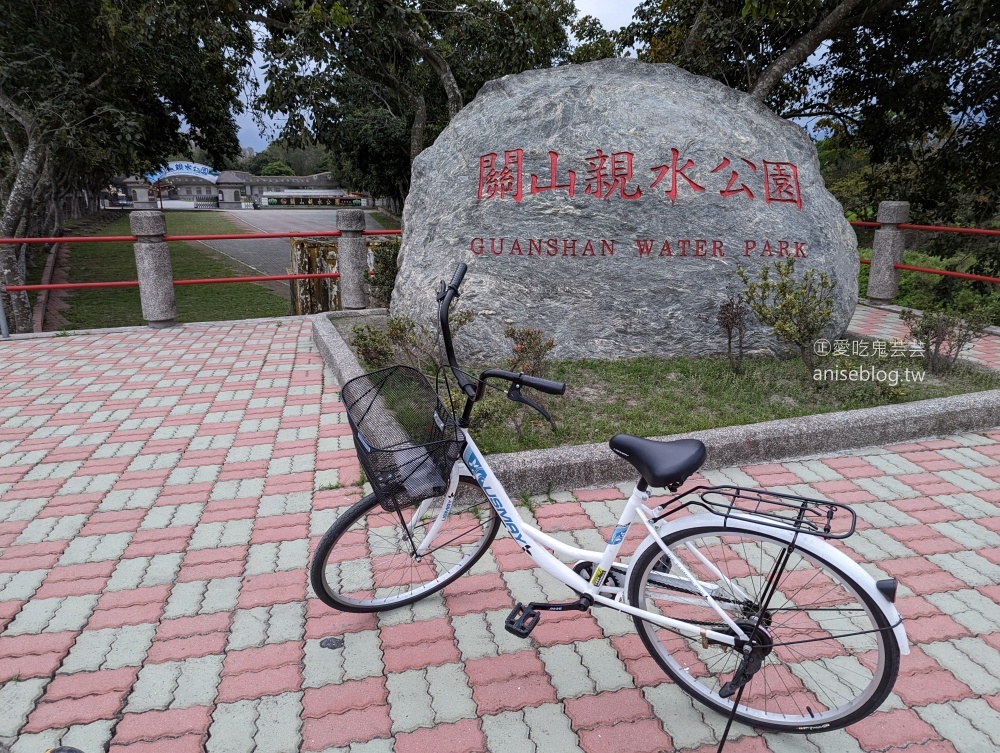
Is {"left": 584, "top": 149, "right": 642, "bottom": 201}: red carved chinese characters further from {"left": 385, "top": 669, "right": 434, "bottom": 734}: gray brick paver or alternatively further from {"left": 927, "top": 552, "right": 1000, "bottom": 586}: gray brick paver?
{"left": 385, "top": 669, "right": 434, "bottom": 734}: gray brick paver

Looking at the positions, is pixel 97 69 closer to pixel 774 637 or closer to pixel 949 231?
pixel 949 231

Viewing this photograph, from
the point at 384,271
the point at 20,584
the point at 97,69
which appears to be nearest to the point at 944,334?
the point at 384,271

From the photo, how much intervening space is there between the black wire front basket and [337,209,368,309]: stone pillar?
5.29 m

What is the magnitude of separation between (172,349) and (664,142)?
4.85 metres

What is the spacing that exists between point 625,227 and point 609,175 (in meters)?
0.43

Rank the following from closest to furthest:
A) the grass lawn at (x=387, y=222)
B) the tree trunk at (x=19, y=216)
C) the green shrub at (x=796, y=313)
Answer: the green shrub at (x=796, y=313) < the tree trunk at (x=19, y=216) < the grass lawn at (x=387, y=222)

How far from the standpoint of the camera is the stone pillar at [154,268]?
716cm

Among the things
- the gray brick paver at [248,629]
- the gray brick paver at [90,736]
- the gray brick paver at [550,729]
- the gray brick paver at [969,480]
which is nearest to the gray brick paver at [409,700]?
the gray brick paver at [550,729]

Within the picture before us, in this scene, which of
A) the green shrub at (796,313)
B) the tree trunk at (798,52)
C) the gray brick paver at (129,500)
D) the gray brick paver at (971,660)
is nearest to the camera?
the gray brick paver at (971,660)

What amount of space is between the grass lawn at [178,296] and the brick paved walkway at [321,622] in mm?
9473

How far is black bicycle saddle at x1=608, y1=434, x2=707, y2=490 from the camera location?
1.96m

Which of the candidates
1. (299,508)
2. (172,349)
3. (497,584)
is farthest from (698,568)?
(172,349)

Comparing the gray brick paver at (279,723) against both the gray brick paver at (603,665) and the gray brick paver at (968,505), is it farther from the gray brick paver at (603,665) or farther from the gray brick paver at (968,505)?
the gray brick paver at (968,505)

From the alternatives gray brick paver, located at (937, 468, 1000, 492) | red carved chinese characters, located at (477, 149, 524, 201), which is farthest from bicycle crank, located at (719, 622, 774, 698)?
red carved chinese characters, located at (477, 149, 524, 201)
